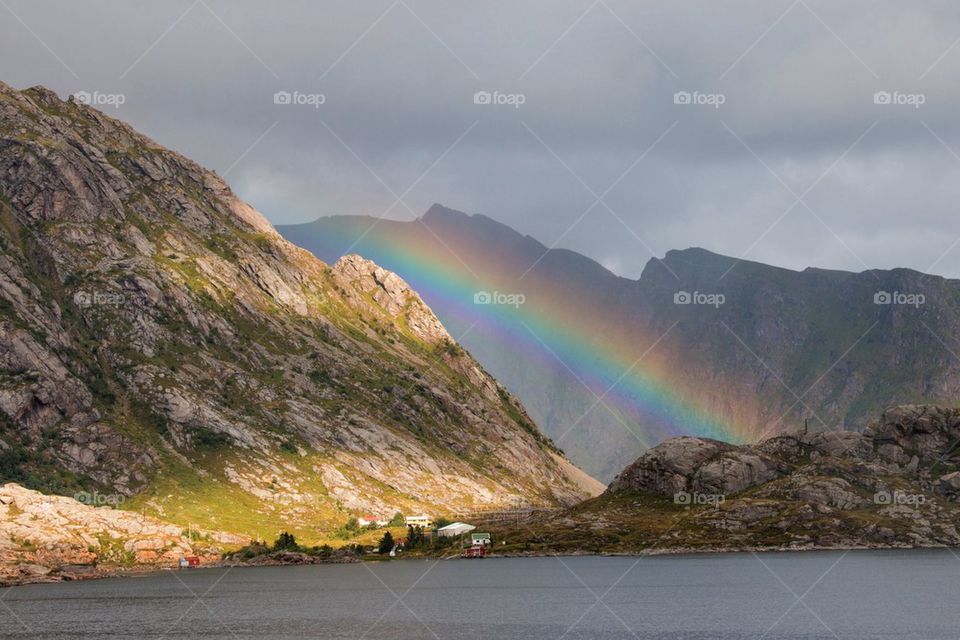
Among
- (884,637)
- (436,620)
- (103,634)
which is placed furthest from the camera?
(436,620)

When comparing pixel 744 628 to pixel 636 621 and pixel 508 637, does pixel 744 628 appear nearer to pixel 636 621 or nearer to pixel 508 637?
pixel 636 621

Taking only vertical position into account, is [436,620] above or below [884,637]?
below

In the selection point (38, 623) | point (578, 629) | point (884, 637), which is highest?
point (884, 637)

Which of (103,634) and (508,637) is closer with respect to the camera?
(508,637)

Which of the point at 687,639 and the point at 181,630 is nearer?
the point at 687,639

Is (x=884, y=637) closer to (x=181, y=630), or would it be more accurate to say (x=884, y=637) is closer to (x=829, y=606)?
(x=829, y=606)

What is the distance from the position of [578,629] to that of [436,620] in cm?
2903

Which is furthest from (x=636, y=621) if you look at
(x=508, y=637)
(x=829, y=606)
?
(x=829, y=606)

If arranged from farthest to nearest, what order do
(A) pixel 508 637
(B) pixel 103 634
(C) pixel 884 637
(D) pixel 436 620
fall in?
(D) pixel 436 620 < (B) pixel 103 634 < (A) pixel 508 637 < (C) pixel 884 637

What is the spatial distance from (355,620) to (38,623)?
57.8 meters

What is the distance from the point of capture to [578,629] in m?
176

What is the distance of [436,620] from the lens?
192625mm

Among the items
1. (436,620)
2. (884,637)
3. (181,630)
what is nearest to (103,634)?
(181,630)

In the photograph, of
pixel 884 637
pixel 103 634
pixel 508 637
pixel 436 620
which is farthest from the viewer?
pixel 436 620
